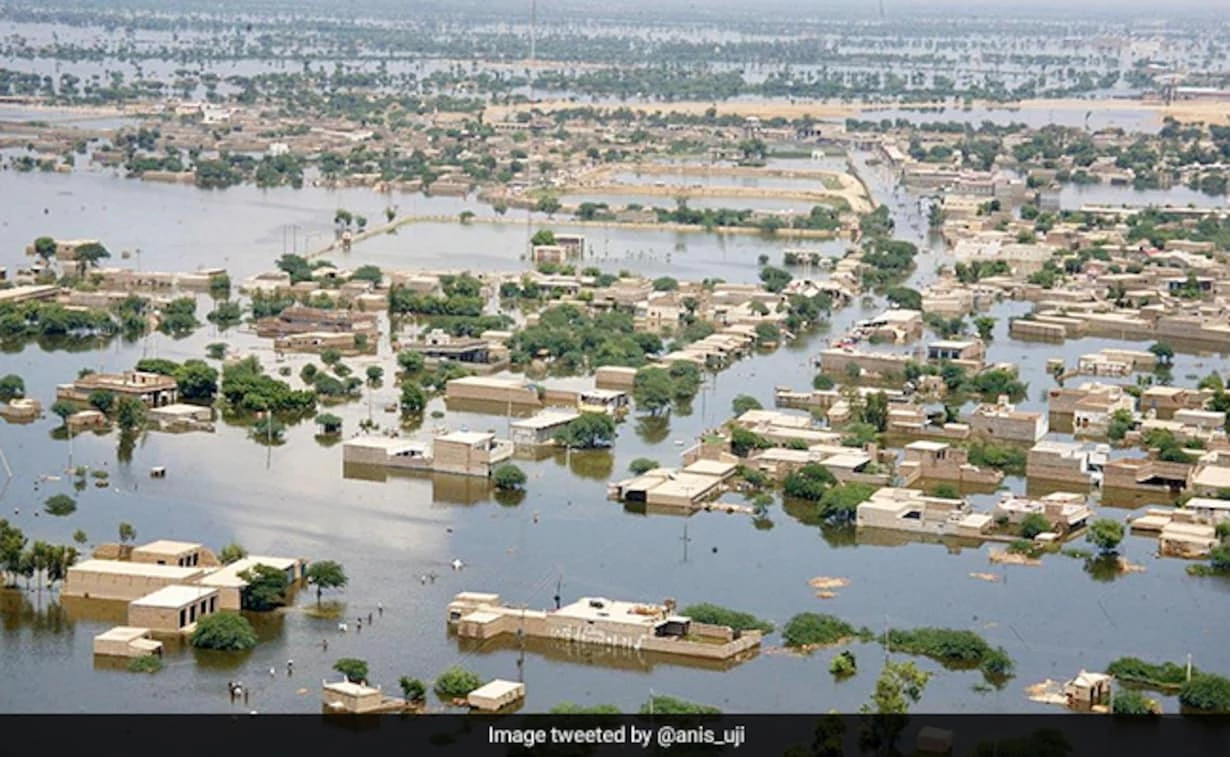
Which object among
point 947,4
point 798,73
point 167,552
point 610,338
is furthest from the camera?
point 947,4

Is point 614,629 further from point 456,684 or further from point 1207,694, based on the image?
point 1207,694

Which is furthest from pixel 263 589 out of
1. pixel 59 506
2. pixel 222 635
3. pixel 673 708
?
pixel 673 708

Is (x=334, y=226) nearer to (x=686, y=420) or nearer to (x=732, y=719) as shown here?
(x=686, y=420)

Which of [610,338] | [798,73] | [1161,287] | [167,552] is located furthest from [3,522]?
[798,73]

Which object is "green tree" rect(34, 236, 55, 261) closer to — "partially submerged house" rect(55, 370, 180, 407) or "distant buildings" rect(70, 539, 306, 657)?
"partially submerged house" rect(55, 370, 180, 407)

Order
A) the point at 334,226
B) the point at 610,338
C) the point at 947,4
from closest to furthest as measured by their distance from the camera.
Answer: the point at 610,338 < the point at 334,226 < the point at 947,4

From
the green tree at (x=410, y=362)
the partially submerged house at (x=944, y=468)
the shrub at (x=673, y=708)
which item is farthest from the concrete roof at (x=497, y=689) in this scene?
the green tree at (x=410, y=362)

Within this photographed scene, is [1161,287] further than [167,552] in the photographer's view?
Yes
